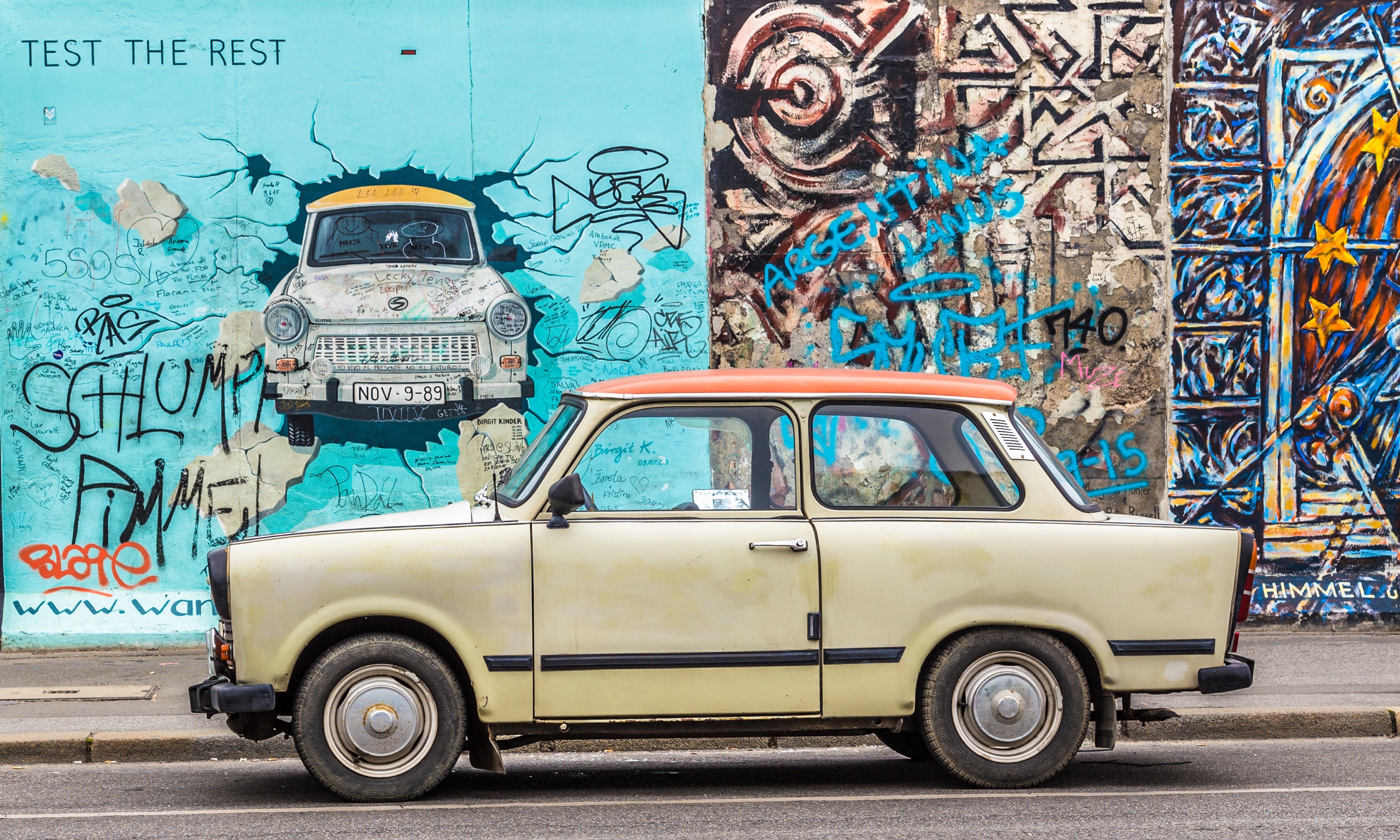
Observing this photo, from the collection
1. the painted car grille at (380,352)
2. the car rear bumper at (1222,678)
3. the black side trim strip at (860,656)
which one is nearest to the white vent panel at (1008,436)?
the black side trim strip at (860,656)

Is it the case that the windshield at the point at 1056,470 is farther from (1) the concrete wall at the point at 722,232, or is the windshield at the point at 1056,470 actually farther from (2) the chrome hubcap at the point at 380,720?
(1) the concrete wall at the point at 722,232

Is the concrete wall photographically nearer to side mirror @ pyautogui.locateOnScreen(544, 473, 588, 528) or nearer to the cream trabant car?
the cream trabant car

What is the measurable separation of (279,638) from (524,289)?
5394 mm

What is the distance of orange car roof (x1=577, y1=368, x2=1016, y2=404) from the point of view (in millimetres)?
6238

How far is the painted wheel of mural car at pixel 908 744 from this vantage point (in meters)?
6.67

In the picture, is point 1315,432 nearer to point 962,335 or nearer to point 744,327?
point 962,335

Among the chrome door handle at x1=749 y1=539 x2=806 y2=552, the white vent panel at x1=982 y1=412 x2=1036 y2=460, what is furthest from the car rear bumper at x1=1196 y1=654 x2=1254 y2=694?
the chrome door handle at x1=749 y1=539 x2=806 y2=552

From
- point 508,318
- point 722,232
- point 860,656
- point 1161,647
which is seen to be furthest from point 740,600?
point 722,232

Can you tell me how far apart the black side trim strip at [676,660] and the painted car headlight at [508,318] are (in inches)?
208

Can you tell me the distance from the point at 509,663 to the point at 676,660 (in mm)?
684

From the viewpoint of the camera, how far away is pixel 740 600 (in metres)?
6.01

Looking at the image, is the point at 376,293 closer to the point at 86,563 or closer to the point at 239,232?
the point at 239,232

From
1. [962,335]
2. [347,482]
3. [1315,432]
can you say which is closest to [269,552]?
[347,482]

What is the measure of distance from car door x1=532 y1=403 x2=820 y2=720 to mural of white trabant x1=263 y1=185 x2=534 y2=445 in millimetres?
4984
